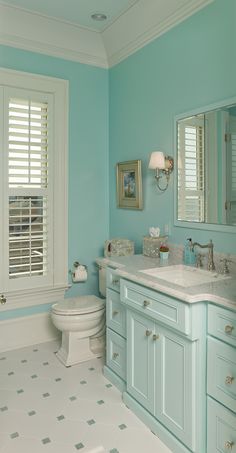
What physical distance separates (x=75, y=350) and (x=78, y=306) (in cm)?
38

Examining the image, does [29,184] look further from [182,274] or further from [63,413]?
[63,413]

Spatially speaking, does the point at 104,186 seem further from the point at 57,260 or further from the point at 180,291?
the point at 180,291

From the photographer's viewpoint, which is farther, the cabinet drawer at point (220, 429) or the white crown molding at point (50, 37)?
the white crown molding at point (50, 37)

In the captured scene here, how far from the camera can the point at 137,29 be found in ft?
9.79

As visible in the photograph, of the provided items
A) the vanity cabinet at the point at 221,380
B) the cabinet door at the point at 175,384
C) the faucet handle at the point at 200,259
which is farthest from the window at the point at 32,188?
the vanity cabinet at the point at 221,380

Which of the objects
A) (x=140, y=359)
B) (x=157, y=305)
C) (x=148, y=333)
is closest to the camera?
(x=157, y=305)

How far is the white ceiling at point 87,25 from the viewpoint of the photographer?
2.74 meters

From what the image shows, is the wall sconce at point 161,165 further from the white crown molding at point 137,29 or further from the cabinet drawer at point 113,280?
the white crown molding at point 137,29

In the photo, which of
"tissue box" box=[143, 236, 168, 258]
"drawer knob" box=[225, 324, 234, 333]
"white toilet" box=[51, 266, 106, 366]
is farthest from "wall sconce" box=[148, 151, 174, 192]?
"drawer knob" box=[225, 324, 234, 333]

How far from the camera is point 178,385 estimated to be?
72.9 inches

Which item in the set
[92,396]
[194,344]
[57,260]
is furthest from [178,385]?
[57,260]

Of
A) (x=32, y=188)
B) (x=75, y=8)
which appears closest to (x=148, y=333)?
(x=32, y=188)

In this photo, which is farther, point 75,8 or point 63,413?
point 75,8

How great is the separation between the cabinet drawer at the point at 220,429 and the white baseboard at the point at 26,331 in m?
1.97
